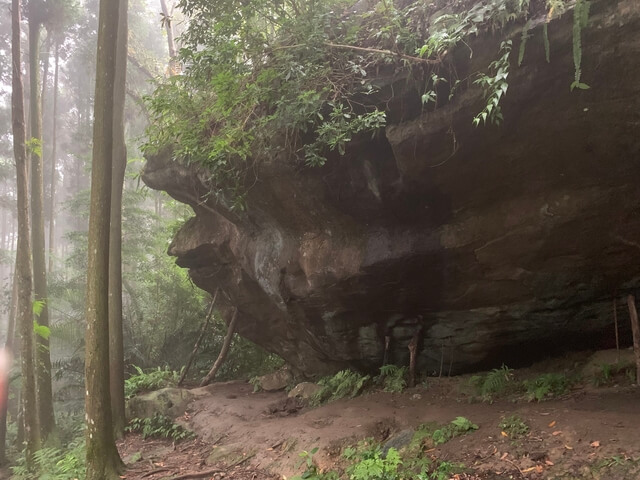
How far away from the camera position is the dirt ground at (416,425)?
180 inches

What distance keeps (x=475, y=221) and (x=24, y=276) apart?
10.3 m

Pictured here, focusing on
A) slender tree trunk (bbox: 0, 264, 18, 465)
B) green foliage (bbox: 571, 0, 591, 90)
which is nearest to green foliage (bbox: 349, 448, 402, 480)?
green foliage (bbox: 571, 0, 591, 90)

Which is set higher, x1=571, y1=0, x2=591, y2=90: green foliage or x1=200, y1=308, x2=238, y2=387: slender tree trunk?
x1=571, y1=0, x2=591, y2=90: green foliage

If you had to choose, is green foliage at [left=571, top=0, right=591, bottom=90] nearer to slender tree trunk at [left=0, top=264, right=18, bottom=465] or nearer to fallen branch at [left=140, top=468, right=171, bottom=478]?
fallen branch at [left=140, top=468, right=171, bottom=478]

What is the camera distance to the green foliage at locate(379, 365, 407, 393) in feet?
28.1

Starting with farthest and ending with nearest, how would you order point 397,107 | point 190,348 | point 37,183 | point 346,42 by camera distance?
point 190,348 → point 37,183 → point 346,42 → point 397,107

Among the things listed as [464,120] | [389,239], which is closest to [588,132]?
[464,120]

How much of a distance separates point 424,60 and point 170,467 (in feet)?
26.0

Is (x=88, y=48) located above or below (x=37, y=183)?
above

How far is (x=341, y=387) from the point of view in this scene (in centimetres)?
939

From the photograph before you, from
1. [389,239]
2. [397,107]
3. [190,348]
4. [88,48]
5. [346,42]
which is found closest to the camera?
[397,107]

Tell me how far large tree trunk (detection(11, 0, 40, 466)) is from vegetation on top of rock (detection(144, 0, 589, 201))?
463cm

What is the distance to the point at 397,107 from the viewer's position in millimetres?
6590

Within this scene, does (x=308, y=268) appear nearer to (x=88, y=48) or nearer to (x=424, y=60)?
(x=424, y=60)
